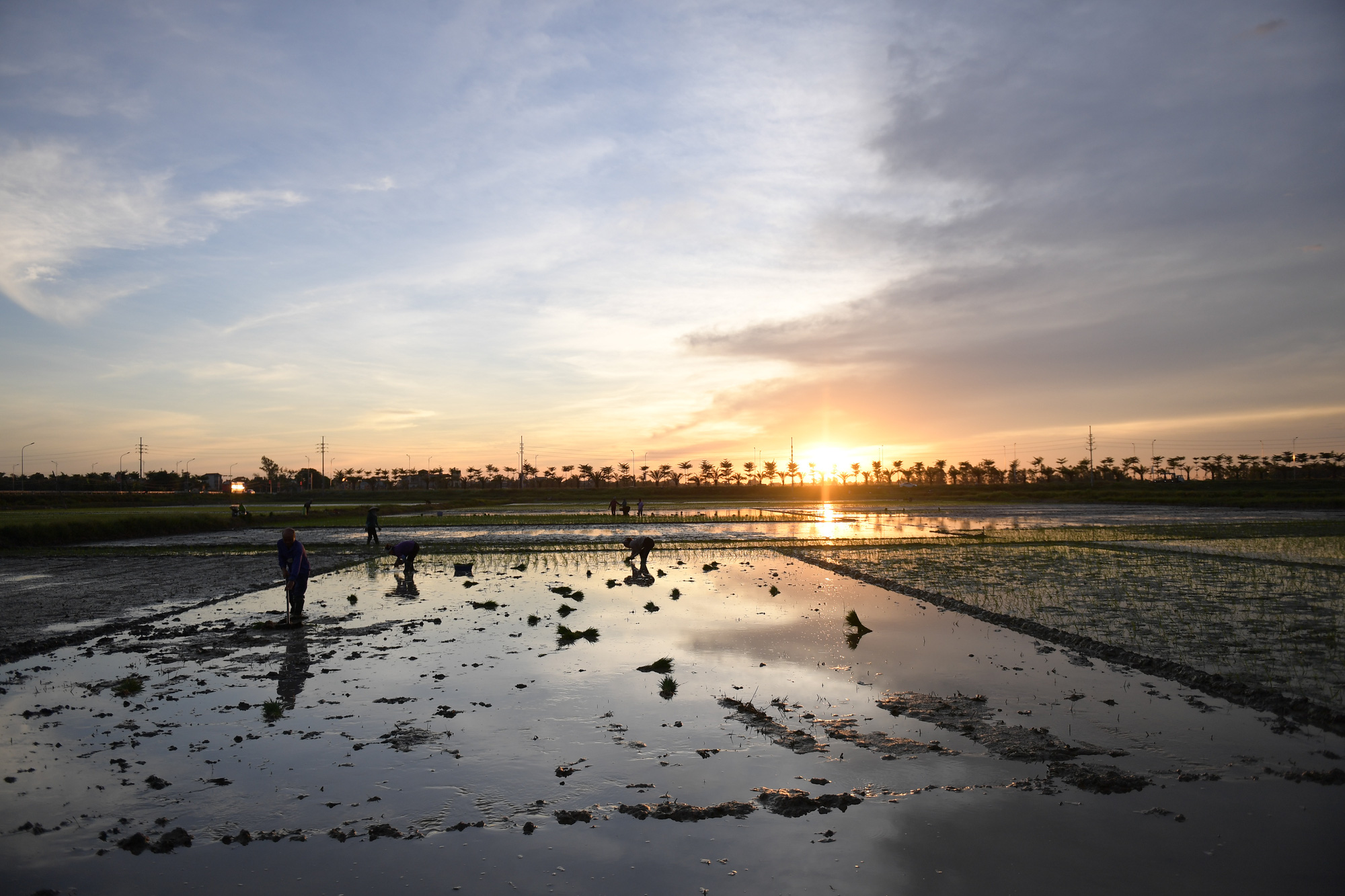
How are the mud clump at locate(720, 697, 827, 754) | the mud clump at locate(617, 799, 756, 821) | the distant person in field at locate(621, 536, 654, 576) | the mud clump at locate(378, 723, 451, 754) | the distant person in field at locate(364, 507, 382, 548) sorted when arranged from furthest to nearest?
1. the distant person in field at locate(364, 507, 382, 548)
2. the distant person in field at locate(621, 536, 654, 576)
3. the mud clump at locate(378, 723, 451, 754)
4. the mud clump at locate(720, 697, 827, 754)
5. the mud clump at locate(617, 799, 756, 821)

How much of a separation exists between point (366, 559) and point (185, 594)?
8665 mm

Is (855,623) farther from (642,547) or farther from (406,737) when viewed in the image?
(642,547)

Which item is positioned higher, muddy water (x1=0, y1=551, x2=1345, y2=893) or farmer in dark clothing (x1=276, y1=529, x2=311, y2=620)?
farmer in dark clothing (x1=276, y1=529, x2=311, y2=620)

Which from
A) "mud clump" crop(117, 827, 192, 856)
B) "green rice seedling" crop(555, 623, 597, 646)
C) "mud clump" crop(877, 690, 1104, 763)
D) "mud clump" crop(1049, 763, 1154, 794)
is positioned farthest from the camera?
"green rice seedling" crop(555, 623, 597, 646)

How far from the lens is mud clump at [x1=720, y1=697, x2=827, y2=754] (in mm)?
8352

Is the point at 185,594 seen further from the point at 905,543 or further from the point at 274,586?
the point at 905,543

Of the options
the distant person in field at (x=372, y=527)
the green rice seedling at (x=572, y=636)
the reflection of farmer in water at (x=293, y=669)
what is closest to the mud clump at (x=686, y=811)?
the reflection of farmer in water at (x=293, y=669)

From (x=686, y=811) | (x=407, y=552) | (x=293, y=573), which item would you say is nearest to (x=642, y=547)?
(x=407, y=552)

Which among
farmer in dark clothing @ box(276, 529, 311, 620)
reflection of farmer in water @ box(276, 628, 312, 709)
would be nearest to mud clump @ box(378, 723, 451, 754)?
reflection of farmer in water @ box(276, 628, 312, 709)

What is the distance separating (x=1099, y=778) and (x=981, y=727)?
1668 mm

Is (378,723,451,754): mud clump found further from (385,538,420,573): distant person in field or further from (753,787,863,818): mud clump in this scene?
(385,538,420,573): distant person in field

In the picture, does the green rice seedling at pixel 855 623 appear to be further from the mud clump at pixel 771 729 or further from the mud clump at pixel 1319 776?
the mud clump at pixel 1319 776

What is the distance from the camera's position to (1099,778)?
732 centimetres

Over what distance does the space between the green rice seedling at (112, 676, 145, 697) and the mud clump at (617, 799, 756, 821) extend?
328 inches
